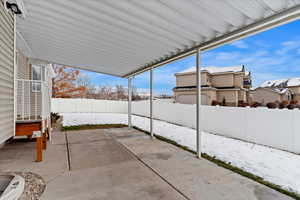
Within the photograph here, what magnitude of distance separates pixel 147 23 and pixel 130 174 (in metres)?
2.79

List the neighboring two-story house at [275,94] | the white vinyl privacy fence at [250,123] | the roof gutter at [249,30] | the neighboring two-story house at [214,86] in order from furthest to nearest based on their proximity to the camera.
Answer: the neighboring two-story house at [275,94] → the neighboring two-story house at [214,86] → the white vinyl privacy fence at [250,123] → the roof gutter at [249,30]

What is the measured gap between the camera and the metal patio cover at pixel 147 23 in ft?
8.20

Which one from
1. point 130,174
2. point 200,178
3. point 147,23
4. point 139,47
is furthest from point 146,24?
→ point 200,178

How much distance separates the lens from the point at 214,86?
47.3ft

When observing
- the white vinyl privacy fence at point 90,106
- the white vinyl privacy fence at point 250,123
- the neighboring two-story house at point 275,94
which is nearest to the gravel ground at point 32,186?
the white vinyl privacy fence at point 250,123

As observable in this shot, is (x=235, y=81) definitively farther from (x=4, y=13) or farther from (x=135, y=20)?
(x=4, y=13)

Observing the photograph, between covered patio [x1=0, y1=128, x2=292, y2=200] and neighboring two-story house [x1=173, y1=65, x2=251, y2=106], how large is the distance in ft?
30.6

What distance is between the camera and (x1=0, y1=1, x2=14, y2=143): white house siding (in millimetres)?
2781

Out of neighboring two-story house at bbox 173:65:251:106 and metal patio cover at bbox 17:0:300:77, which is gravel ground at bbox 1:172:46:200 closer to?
metal patio cover at bbox 17:0:300:77

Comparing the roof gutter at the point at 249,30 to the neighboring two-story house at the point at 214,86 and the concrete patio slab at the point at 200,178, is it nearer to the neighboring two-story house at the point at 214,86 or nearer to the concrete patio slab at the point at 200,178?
the concrete patio slab at the point at 200,178

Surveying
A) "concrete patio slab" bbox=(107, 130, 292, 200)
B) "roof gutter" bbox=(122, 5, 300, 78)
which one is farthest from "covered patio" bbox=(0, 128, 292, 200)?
"roof gutter" bbox=(122, 5, 300, 78)

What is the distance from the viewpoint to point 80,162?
3.77 meters

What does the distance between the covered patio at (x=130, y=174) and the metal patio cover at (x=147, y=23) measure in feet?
8.55

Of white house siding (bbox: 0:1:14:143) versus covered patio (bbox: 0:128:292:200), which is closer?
covered patio (bbox: 0:128:292:200)
